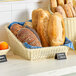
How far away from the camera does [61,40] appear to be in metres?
1.58

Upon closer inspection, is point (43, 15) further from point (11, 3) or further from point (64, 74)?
point (64, 74)

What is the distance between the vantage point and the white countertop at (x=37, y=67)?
126 cm

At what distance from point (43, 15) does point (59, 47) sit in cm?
28

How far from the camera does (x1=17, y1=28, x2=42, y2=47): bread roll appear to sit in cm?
150

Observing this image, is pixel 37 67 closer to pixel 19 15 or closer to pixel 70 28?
pixel 70 28

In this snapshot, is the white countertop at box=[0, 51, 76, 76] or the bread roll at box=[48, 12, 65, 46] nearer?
the white countertop at box=[0, 51, 76, 76]

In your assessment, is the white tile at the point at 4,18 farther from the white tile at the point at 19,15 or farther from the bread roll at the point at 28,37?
the bread roll at the point at 28,37

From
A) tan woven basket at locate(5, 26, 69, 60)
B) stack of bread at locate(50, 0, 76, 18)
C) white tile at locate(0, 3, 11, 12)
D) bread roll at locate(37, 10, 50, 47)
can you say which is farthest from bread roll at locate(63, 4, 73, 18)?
white tile at locate(0, 3, 11, 12)

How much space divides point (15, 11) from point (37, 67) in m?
0.70

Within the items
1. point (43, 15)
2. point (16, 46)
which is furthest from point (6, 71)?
point (43, 15)

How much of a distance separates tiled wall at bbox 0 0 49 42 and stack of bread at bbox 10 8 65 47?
0.22m

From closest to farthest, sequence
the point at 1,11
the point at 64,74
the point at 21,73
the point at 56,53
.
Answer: the point at 21,73 < the point at 64,74 < the point at 56,53 < the point at 1,11

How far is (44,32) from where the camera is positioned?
5.27 ft

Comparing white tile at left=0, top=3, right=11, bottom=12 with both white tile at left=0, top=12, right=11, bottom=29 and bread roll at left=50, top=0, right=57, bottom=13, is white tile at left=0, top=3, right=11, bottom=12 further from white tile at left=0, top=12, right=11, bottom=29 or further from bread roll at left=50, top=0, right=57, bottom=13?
bread roll at left=50, top=0, right=57, bottom=13
